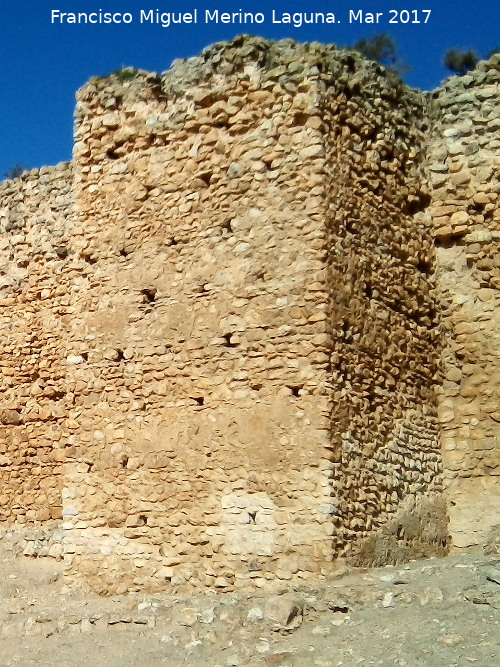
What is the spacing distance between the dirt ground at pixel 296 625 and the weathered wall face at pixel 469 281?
1.00m

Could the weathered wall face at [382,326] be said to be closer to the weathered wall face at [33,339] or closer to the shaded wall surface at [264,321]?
the shaded wall surface at [264,321]

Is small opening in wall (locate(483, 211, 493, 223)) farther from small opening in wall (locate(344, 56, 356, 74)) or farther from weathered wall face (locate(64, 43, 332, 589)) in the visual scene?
weathered wall face (locate(64, 43, 332, 589))

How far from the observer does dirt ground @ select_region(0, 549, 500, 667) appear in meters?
5.43

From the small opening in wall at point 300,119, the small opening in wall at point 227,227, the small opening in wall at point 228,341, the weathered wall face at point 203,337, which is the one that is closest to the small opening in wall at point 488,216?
the weathered wall face at point 203,337

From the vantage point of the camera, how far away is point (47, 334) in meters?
11.1

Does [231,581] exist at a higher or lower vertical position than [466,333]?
lower

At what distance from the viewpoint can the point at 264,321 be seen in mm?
7523

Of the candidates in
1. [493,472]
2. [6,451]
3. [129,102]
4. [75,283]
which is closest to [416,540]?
[493,472]

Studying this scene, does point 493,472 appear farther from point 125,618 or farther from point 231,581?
point 125,618

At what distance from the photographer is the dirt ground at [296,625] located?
5434 millimetres

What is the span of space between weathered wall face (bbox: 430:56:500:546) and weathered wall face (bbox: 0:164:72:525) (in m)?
4.81

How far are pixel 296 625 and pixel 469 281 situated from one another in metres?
4.12

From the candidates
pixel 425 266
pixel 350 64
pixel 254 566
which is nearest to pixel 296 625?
pixel 254 566

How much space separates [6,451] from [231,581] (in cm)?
503
